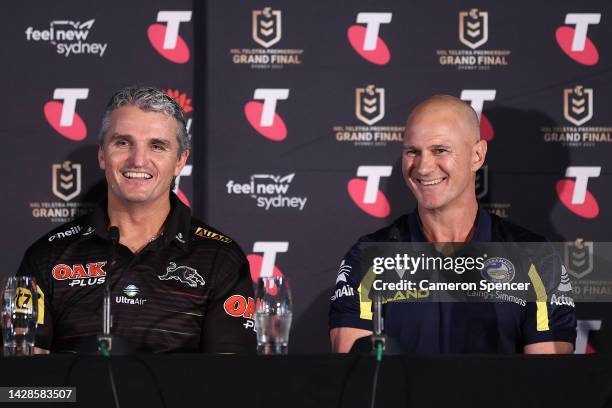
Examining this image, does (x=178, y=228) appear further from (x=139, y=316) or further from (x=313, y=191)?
(x=313, y=191)

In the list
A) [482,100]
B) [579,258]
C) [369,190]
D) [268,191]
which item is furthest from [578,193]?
[268,191]

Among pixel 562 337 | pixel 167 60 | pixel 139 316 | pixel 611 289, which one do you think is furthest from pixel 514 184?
pixel 139 316

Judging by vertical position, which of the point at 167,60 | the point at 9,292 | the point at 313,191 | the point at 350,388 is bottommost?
the point at 350,388

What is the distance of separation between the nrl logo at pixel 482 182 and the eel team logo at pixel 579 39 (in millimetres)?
603

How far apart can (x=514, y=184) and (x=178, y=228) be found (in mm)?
1605

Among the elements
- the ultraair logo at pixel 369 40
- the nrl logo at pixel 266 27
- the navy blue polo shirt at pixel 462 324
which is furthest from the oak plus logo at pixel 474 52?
the navy blue polo shirt at pixel 462 324

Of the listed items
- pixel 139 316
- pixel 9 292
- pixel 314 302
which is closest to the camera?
pixel 9 292

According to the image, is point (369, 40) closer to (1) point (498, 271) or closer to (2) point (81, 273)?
(1) point (498, 271)

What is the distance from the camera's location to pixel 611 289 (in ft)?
12.7

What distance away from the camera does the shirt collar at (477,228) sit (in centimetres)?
287

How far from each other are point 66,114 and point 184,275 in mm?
1337

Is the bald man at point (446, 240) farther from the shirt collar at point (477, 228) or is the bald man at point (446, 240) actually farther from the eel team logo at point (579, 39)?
the eel team logo at point (579, 39)

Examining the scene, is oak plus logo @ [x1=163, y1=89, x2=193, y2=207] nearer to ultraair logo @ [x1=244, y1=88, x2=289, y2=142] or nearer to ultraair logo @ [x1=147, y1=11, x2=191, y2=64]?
ultraair logo @ [x1=147, y1=11, x2=191, y2=64]

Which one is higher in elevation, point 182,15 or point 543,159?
point 182,15
